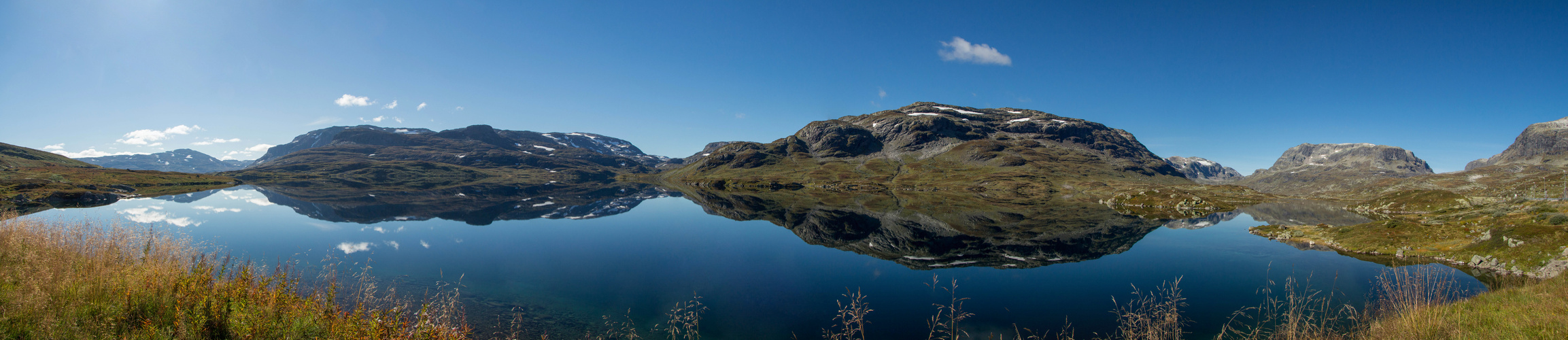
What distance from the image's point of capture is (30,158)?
525 ft

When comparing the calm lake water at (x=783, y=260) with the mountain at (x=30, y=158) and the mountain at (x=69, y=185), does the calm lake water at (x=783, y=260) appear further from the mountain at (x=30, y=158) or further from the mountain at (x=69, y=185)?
the mountain at (x=30, y=158)

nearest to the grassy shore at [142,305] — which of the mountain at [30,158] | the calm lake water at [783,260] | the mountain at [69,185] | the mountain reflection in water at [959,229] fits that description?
the calm lake water at [783,260]

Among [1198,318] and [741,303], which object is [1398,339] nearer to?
[1198,318]

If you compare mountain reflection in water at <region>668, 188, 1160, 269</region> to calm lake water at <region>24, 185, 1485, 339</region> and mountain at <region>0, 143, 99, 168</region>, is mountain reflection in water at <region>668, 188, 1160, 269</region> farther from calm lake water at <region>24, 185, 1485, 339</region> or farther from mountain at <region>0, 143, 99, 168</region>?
mountain at <region>0, 143, 99, 168</region>

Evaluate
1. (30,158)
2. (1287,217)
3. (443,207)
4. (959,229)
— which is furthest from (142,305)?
(30,158)

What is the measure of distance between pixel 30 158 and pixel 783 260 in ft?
931

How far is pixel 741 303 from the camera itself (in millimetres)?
21438

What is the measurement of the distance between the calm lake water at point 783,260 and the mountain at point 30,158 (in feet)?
564

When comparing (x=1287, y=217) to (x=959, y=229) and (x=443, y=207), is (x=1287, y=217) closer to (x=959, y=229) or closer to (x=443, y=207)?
(x=959, y=229)

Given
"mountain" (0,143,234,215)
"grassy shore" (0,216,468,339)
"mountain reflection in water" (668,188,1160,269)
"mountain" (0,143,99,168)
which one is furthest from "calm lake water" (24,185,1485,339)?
"mountain" (0,143,99,168)

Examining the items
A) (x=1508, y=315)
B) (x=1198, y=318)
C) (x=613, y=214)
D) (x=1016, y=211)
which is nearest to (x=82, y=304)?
(x=1508, y=315)

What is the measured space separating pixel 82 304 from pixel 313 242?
32.6 m

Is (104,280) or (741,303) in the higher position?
(104,280)

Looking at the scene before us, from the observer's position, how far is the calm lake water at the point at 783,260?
2041 cm
